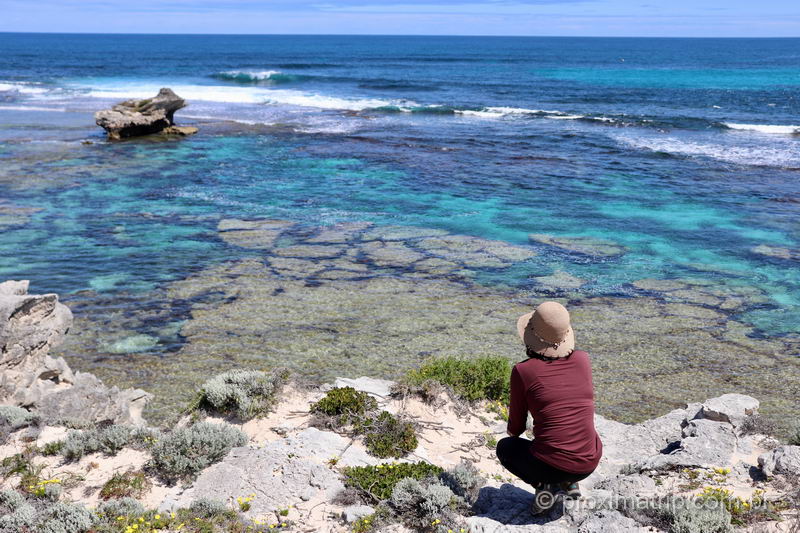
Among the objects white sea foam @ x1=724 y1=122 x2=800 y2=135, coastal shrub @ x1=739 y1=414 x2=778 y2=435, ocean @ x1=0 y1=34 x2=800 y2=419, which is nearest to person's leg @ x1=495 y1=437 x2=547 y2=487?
coastal shrub @ x1=739 y1=414 x2=778 y2=435

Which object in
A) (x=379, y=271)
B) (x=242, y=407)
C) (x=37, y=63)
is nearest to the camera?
(x=242, y=407)

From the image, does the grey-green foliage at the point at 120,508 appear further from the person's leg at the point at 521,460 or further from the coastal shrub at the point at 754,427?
the coastal shrub at the point at 754,427

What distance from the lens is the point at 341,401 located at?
26.7ft

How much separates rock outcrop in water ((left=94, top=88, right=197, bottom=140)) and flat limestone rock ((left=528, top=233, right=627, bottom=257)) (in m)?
24.3

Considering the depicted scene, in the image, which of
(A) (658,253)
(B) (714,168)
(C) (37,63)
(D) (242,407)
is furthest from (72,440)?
(C) (37,63)

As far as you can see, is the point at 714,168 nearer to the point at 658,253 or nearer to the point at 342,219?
the point at 658,253

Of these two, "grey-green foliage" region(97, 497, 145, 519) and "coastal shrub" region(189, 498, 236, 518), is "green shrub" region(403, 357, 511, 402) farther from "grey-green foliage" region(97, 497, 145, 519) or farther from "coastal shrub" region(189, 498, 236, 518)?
"grey-green foliage" region(97, 497, 145, 519)

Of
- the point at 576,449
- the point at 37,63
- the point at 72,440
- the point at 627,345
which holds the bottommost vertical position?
the point at 627,345

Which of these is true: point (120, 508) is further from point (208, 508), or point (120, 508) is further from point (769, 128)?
point (769, 128)

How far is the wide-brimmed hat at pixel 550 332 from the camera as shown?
203 inches

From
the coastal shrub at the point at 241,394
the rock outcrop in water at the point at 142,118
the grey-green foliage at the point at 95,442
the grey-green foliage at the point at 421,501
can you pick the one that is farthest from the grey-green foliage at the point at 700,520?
the rock outcrop in water at the point at 142,118

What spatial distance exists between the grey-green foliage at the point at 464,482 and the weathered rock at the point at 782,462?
287 centimetres

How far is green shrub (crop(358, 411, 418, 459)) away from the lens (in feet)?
24.2

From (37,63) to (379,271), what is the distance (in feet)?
307
